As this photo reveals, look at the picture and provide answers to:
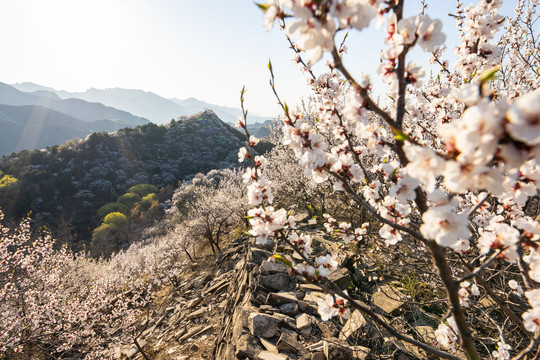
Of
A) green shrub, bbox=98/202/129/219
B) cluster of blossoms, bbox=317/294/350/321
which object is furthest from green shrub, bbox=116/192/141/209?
cluster of blossoms, bbox=317/294/350/321

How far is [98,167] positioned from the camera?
49000 mm

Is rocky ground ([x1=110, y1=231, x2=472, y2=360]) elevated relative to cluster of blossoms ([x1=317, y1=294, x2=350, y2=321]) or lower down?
lower down

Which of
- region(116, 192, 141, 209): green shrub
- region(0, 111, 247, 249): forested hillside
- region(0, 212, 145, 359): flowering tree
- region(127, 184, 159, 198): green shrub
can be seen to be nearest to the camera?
region(0, 212, 145, 359): flowering tree

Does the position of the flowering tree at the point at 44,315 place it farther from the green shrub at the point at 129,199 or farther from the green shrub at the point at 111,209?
the green shrub at the point at 129,199

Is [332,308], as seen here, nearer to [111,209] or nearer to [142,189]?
[111,209]

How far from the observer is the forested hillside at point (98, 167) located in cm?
3972

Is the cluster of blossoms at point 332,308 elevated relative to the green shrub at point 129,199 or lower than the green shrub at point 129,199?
elevated

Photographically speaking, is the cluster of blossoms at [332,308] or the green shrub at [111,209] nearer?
the cluster of blossoms at [332,308]

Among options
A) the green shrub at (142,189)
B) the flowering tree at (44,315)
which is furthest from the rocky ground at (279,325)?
the green shrub at (142,189)

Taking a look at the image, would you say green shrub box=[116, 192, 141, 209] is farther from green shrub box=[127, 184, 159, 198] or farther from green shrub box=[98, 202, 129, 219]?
green shrub box=[127, 184, 159, 198]

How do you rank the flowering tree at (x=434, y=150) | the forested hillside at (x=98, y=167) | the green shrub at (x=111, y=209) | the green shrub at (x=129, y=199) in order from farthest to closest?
the green shrub at (x=129, y=199) → the forested hillside at (x=98, y=167) → the green shrub at (x=111, y=209) → the flowering tree at (x=434, y=150)

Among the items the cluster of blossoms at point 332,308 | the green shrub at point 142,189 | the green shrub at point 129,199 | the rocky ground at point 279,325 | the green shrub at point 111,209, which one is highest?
the cluster of blossoms at point 332,308

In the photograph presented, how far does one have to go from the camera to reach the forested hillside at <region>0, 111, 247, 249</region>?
130ft

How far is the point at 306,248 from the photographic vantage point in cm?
231
